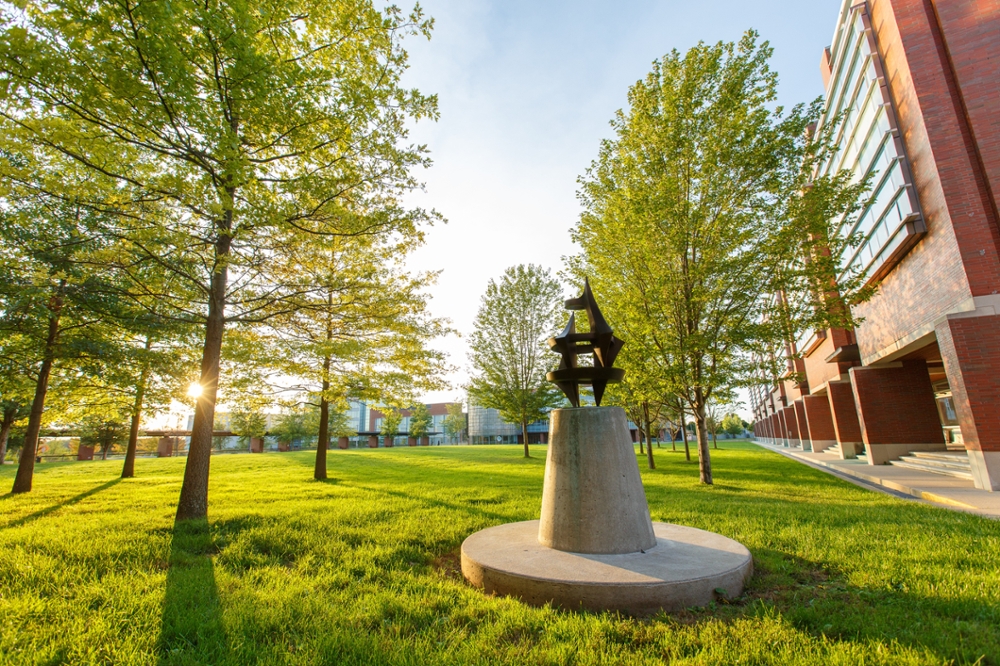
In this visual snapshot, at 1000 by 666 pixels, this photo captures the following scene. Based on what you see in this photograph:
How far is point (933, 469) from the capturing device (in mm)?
14727

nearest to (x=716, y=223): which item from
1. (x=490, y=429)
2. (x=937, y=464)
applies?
(x=937, y=464)

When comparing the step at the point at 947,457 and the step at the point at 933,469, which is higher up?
the step at the point at 947,457

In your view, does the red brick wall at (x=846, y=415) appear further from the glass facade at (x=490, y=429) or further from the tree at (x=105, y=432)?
the glass facade at (x=490, y=429)

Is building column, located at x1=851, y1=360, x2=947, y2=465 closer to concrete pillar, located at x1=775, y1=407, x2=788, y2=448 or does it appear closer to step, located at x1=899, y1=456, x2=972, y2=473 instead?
step, located at x1=899, y1=456, x2=972, y2=473

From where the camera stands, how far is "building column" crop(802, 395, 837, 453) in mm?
29578

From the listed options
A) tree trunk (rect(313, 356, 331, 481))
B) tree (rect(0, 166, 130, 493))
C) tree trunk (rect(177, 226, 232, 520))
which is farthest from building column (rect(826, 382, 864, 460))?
tree (rect(0, 166, 130, 493))

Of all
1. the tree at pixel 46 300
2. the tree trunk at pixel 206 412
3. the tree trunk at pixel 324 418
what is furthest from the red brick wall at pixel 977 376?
the tree at pixel 46 300

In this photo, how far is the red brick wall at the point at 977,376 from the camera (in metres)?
10.6

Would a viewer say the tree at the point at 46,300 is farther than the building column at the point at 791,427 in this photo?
No

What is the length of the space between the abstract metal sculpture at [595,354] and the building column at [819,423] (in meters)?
30.4

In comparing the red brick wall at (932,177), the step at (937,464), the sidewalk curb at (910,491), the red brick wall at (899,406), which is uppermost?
the red brick wall at (932,177)

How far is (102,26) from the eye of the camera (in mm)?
5121

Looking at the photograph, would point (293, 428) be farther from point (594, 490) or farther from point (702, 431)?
point (594, 490)

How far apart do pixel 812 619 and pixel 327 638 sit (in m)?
3.82
